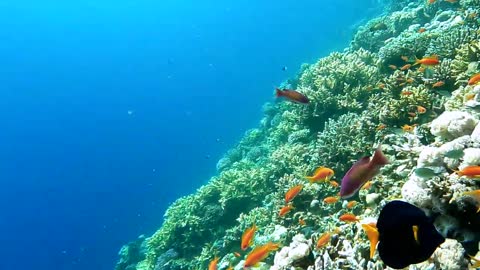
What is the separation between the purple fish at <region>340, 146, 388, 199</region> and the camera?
9.81 feet

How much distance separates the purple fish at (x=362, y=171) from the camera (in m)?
2.99

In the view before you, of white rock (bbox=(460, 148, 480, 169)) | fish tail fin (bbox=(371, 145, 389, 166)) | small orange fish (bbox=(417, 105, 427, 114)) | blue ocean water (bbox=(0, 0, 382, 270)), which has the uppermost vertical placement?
blue ocean water (bbox=(0, 0, 382, 270))

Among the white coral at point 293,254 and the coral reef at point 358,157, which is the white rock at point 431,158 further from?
the white coral at point 293,254

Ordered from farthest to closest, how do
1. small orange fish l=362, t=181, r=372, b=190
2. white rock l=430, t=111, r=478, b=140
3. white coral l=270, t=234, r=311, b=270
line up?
small orange fish l=362, t=181, r=372, b=190
white coral l=270, t=234, r=311, b=270
white rock l=430, t=111, r=478, b=140

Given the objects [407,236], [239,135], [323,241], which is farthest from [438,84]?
[239,135]

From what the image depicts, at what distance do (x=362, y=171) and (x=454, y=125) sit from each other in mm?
1907

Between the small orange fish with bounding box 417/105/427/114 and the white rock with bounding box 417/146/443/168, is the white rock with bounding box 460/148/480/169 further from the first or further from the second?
the small orange fish with bounding box 417/105/427/114

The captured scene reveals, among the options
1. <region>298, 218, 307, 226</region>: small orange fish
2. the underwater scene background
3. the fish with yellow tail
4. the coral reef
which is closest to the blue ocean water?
the underwater scene background

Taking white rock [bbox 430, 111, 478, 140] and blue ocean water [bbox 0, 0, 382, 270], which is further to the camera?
blue ocean water [bbox 0, 0, 382, 270]

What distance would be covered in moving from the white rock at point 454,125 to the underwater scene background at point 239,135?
0.07ft

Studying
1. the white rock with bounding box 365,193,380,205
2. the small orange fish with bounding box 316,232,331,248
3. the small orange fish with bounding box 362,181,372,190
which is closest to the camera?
the small orange fish with bounding box 316,232,331,248

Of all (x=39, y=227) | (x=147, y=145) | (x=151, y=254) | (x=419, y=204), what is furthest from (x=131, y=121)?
(x=419, y=204)

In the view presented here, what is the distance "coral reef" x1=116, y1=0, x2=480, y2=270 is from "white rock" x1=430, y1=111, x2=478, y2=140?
12mm

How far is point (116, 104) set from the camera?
125750 mm
